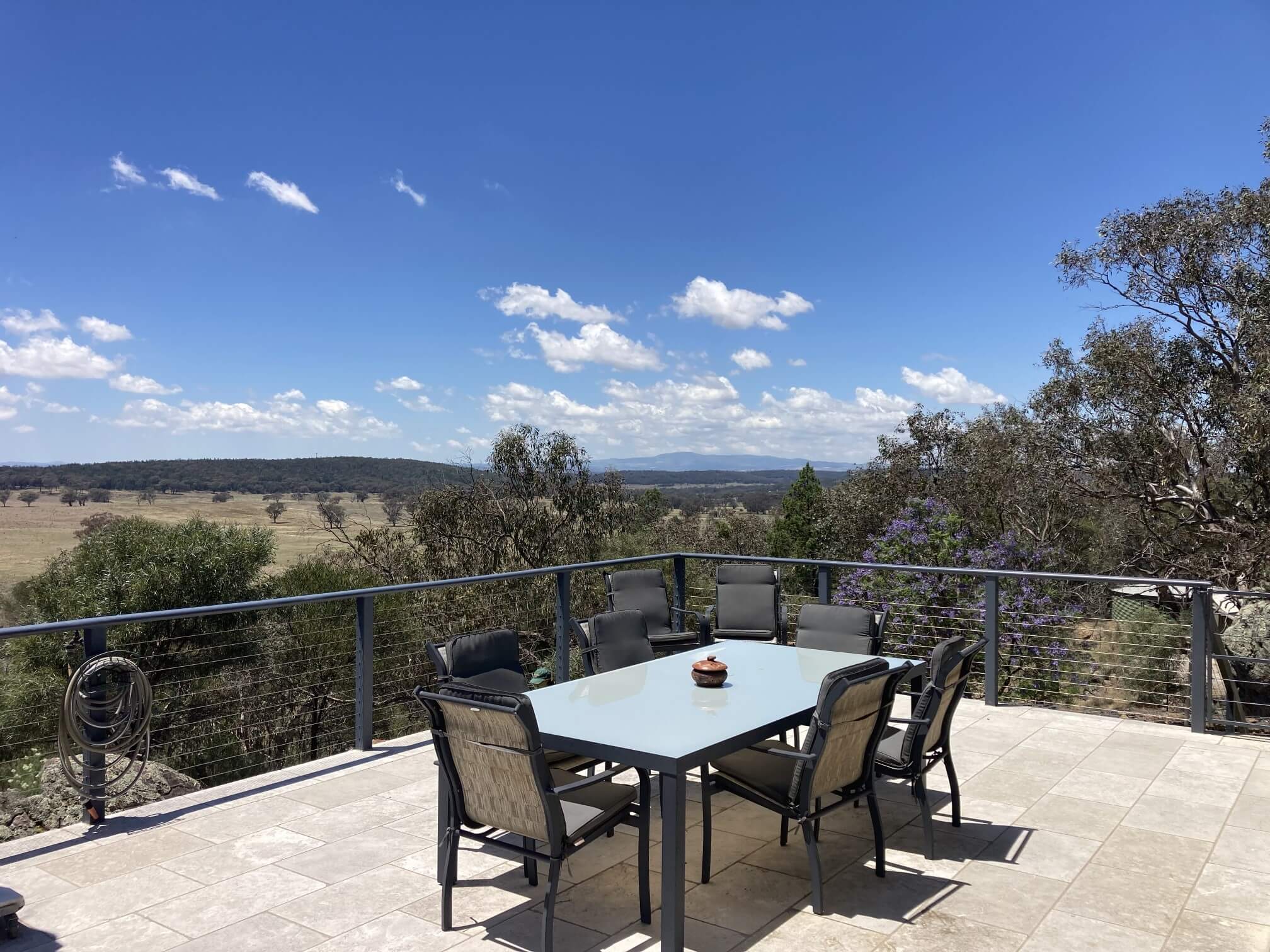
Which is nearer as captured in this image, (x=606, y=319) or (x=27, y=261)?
(x=27, y=261)

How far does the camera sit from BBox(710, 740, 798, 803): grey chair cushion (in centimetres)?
286

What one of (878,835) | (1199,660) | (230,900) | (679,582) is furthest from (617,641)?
(1199,660)

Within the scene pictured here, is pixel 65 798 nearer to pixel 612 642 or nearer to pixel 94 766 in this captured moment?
pixel 94 766

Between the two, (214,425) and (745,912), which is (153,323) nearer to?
(214,425)

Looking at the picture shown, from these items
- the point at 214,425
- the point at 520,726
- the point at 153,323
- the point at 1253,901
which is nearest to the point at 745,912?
the point at 520,726

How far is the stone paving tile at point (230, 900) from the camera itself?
267 cm

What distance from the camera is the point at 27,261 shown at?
75.2 ft

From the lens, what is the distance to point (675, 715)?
2998mm

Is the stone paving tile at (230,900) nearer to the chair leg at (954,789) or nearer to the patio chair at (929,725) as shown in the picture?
the patio chair at (929,725)

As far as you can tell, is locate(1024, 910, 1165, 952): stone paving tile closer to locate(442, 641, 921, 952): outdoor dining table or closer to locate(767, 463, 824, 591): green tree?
locate(442, 641, 921, 952): outdoor dining table

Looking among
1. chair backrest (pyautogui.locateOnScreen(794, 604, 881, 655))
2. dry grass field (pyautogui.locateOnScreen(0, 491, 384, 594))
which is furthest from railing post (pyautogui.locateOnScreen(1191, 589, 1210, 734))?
dry grass field (pyautogui.locateOnScreen(0, 491, 384, 594))

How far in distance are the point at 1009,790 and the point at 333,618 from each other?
11.2m

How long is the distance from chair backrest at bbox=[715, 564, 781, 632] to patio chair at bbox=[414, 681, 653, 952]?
3.31 m

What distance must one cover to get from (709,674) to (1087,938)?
150 centimetres
